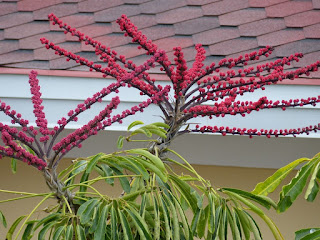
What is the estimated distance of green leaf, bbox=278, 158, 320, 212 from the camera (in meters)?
1.68

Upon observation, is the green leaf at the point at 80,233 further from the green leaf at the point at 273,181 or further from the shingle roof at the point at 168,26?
the shingle roof at the point at 168,26

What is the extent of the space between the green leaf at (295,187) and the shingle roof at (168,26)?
4.01 ft

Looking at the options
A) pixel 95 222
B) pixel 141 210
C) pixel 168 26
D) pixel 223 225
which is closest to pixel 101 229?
pixel 95 222

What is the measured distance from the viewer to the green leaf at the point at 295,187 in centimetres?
168

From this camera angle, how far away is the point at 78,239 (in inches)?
63.7

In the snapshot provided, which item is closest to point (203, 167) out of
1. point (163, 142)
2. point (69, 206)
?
point (163, 142)

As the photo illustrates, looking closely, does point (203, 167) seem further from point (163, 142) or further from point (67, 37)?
point (163, 142)

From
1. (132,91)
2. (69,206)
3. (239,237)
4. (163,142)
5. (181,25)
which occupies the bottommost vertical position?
(239,237)

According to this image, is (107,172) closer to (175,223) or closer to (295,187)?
(175,223)

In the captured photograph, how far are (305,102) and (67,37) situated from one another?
148 centimetres

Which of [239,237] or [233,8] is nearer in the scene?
[239,237]

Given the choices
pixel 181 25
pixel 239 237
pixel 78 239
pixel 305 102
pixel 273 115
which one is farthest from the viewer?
pixel 181 25

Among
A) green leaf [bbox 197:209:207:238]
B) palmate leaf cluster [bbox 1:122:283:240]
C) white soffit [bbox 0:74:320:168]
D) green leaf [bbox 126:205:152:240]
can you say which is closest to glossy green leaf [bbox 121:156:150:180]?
palmate leaf cluster [bbox 1:122:283:240]

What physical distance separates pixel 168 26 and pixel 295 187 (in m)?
1.53
